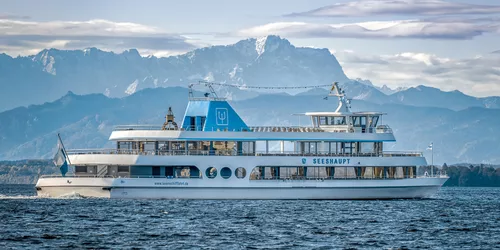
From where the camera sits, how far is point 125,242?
1838 inches

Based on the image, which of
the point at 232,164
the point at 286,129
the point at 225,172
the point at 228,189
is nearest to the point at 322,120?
Answer: the point at 286,129

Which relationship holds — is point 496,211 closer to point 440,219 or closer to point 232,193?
point 440,219

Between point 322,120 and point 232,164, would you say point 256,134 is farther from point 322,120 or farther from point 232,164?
point 322,120

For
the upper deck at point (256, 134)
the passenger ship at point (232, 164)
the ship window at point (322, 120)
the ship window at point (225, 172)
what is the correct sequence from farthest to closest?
the ship window at point (322, 120)
the ship window at point (225, 172)
the upper deck at point (256, 134)
the passenger ship at point (232, 164)

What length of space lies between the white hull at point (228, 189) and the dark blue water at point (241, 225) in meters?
0.64

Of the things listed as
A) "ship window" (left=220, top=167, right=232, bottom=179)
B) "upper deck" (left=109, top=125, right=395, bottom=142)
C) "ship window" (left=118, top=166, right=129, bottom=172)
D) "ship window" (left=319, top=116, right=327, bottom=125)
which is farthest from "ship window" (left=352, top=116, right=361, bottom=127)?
"ship window" (left=118, top=166, right=129, bottom=172)

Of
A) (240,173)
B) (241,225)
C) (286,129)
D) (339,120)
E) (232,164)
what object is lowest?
(241,225)

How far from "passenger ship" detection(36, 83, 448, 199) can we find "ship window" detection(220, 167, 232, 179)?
63mm

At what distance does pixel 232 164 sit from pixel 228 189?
1618mm

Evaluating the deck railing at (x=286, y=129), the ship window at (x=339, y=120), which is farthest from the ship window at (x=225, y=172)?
the ship window at (x=339, y=120)

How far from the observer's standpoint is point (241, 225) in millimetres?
54406

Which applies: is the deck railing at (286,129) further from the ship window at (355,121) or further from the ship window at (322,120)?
the ship window at (322,120)

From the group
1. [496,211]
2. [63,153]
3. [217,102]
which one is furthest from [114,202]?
[496,211]

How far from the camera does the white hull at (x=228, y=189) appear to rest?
6888 centimetres
